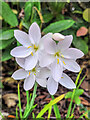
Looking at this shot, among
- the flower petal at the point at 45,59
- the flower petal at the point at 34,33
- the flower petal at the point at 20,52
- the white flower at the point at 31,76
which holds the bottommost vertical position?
the white flower at the point at 31,76

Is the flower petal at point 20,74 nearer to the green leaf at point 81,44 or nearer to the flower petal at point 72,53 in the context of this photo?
the flower petal at point 72,53

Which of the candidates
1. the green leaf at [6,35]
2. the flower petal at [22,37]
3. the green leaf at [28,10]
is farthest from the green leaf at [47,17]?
the flower petal at [22,37]

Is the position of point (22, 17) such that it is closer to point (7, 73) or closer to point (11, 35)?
point (11, 35)

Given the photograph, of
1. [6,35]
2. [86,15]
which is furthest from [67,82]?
[86,15]

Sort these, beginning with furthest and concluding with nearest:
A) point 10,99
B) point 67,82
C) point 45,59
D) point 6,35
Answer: point 10,99, point 6,35, point 67,82, point 45,59

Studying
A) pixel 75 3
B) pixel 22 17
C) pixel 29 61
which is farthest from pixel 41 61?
pixel 75 3

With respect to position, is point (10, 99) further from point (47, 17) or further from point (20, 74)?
point (47, 17)
